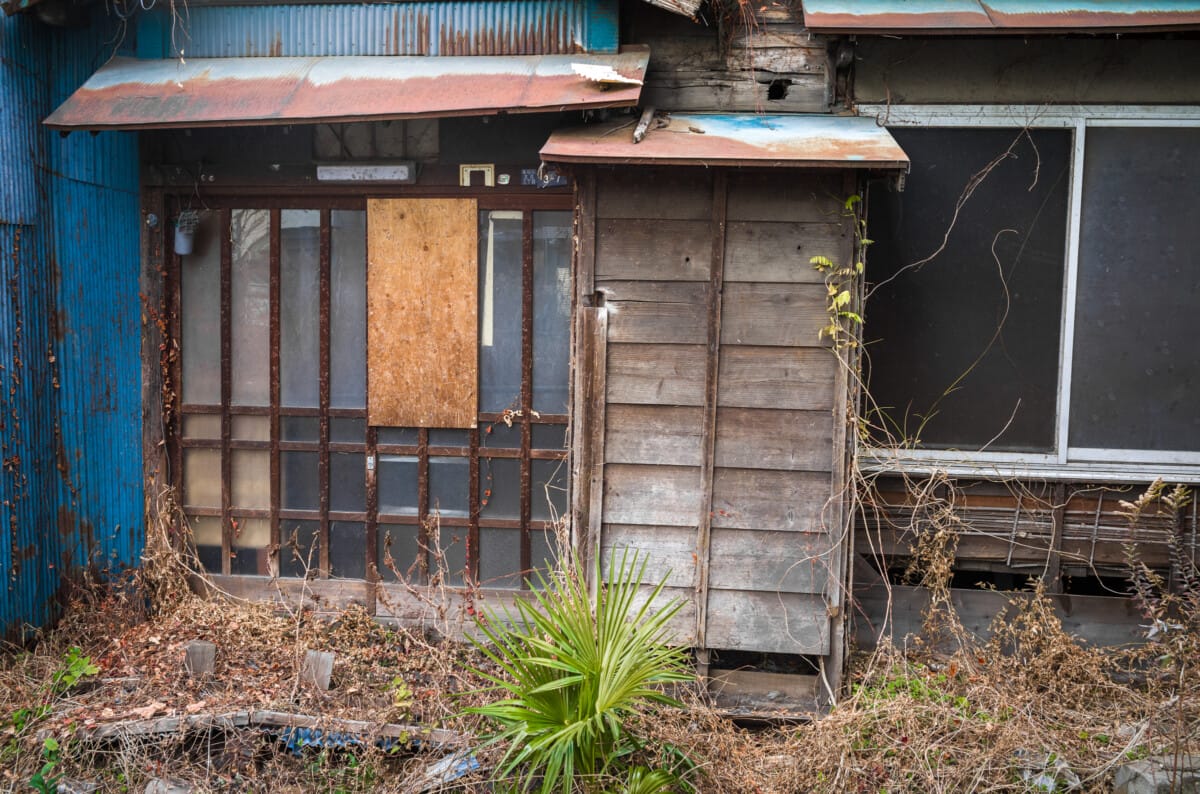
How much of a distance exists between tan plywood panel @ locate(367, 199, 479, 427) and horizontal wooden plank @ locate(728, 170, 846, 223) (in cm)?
189

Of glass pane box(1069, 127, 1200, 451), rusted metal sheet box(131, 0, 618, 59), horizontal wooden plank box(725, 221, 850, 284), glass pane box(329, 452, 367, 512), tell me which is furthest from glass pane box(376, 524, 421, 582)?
glass pane box(1069, 127, 1200, 451)

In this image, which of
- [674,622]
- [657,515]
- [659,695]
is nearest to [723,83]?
[657,515]

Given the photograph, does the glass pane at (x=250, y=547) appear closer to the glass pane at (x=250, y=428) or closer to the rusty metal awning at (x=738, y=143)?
the glass pane at (x=250, y=428)

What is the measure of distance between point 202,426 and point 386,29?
123 inches

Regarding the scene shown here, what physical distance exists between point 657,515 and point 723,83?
9.29ft

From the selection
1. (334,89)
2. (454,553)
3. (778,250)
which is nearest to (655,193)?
(778,250)

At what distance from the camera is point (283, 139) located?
606 cm

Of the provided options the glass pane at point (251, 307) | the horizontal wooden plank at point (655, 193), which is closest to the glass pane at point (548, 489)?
the horizontal wooden plank at point (655, 193)

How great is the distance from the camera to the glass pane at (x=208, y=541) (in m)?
6.40

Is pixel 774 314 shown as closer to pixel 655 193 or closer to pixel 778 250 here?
pixel 778 250

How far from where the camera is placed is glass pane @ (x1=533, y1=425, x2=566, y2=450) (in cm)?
602

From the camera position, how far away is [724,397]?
203 inches

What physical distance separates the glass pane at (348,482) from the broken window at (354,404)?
10 millimetres

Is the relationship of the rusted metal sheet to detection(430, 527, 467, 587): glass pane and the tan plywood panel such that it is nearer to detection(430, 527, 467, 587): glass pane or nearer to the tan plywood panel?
the tan plywood panel
